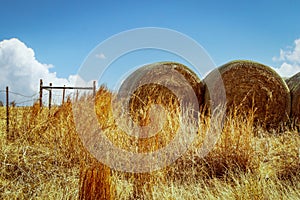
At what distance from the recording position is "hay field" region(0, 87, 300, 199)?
318 cm

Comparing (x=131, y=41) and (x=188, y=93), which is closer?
(x=131, y=41)

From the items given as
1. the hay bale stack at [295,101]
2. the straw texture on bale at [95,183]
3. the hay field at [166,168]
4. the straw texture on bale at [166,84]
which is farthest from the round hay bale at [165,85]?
the straw texture on bale at [95,183]

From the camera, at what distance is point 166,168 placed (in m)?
3.87

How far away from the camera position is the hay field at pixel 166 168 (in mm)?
3178

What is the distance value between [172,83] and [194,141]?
9.14 feet

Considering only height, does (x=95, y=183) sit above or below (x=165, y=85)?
below

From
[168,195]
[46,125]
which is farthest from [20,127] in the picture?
[168,195]

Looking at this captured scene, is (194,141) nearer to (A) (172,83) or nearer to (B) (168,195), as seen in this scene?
(B) (168,195)

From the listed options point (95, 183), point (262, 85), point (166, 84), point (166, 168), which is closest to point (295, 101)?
point (262, 85)

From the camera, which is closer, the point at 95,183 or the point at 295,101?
the point at 95,183

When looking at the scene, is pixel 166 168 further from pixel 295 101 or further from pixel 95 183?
pixel 295 101

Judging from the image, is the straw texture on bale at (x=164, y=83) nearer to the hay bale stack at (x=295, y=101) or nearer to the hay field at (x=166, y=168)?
the hay bale stack at (x=295, y=101)

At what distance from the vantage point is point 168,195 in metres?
3.06

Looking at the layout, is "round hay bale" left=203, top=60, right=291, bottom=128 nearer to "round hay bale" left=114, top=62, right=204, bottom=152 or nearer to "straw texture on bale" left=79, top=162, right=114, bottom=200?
"round hay bale" left=114, top=62, right=204, bottom=152
